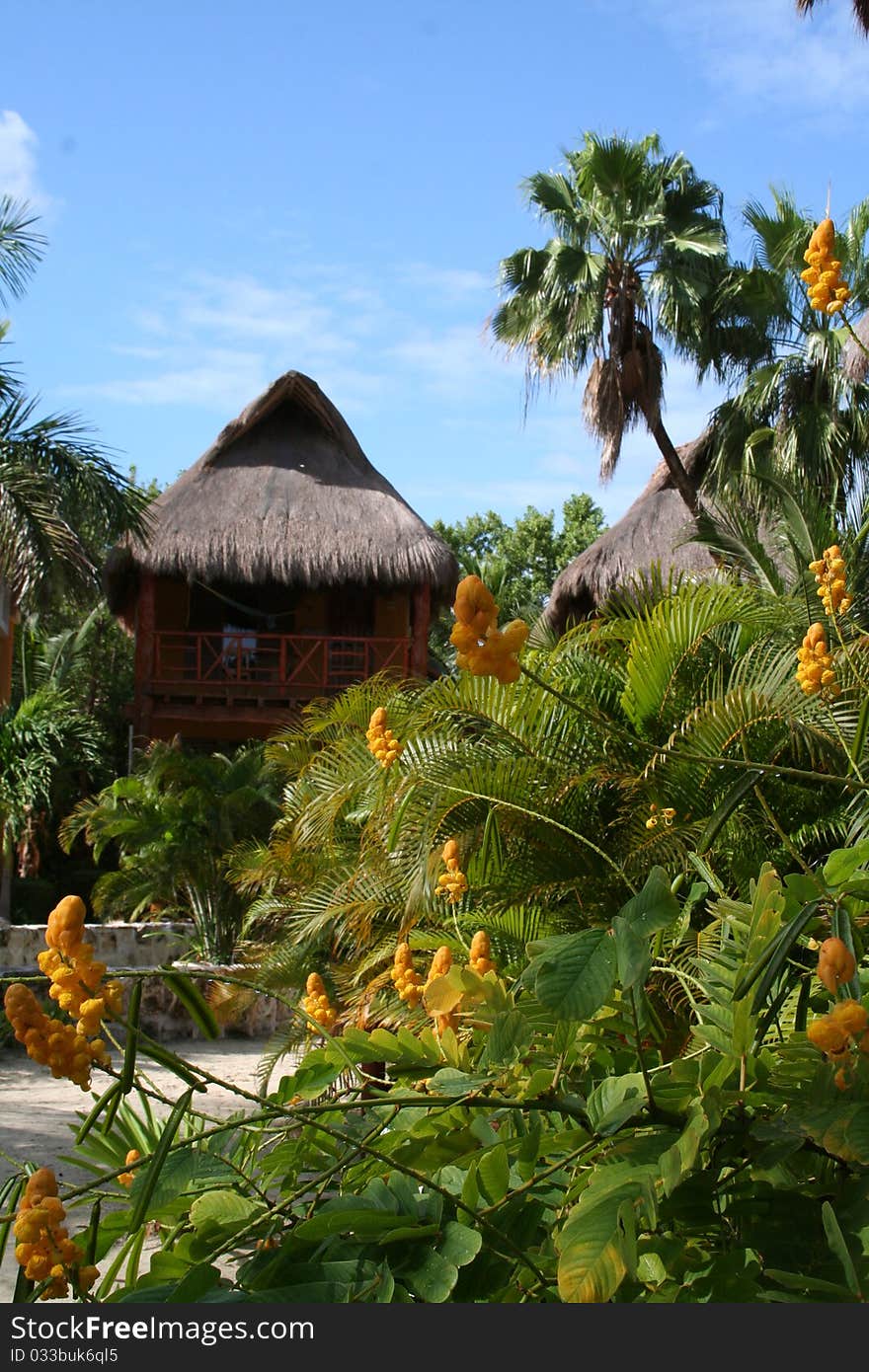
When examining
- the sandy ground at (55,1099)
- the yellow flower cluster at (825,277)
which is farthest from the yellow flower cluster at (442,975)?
the sandy ground at (55,1099)

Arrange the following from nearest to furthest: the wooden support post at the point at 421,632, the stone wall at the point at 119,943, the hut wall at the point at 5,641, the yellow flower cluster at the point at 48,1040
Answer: the yellow flower cluster at the point at 48,1040 < the stone wall at the point at 119,943 < the hut wall at the point at 5,641 < the wooden support post at the point at 421,632

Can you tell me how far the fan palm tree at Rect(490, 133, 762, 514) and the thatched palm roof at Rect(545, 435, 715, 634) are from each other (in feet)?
5.55

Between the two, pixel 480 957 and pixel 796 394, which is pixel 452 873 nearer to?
pixel 480 957

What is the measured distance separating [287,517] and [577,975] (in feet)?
53.4

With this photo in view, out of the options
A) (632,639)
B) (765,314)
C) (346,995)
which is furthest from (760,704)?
(765,314)

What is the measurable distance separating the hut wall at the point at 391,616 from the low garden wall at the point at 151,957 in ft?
22.6

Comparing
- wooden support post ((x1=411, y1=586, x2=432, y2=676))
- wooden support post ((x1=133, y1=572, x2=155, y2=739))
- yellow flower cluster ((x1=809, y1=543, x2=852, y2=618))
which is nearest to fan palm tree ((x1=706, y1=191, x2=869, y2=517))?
→ wooden support post ((x1=411, y1=586, x2=432, y2=676))

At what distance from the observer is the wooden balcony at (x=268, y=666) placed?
16141mm

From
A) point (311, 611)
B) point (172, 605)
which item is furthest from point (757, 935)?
point (172, 605)

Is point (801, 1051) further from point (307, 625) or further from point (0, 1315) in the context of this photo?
point (307, 625)

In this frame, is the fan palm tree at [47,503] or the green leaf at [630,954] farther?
the fan palm tree at [47,503]

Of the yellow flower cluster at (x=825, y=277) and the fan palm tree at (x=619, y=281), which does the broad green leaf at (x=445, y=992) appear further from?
the fan palm tree at (x=619, y=281)

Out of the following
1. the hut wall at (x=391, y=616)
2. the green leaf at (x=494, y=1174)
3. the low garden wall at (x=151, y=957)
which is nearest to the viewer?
the green leaf at (x=494, y=1174)

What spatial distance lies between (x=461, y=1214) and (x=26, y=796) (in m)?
15.4
